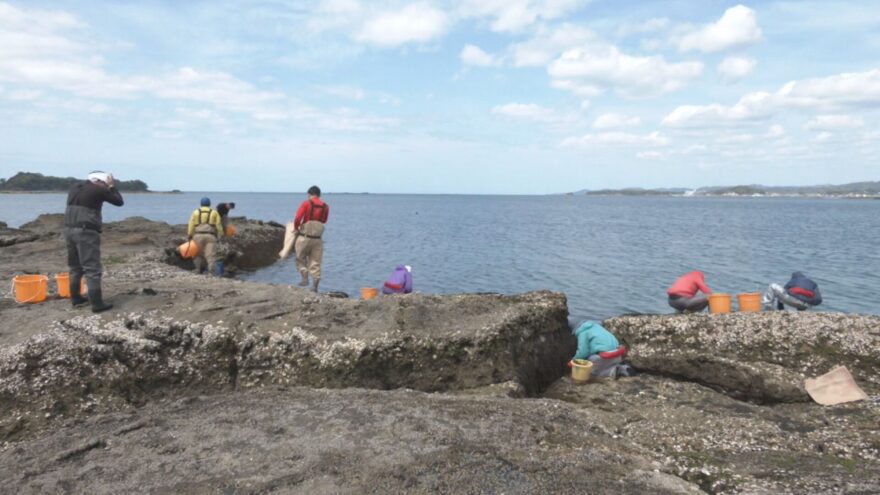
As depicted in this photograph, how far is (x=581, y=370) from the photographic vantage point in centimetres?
905

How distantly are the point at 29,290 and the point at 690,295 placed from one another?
1229 cm

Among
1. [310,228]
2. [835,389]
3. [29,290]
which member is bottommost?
[835,389]

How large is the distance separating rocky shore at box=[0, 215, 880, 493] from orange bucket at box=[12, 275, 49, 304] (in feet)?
0.93

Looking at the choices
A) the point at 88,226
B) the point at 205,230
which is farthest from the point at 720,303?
the point at 205,230

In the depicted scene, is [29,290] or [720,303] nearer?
[29,290]

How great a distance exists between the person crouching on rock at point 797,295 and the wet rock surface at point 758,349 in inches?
61.5

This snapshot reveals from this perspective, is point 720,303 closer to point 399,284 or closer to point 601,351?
point 601,351

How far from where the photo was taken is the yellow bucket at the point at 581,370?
29.7ft

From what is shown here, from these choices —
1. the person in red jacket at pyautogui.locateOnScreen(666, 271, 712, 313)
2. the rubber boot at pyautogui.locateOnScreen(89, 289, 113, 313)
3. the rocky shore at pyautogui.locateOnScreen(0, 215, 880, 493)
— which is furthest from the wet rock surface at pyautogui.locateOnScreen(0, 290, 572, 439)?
the person in red jacket at pyautogui.locateOnScreen(666, 271, 712, 313)

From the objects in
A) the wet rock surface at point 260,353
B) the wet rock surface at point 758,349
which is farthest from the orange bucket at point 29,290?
the wet rock surface at point 758,349

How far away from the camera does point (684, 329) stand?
32.6 ft

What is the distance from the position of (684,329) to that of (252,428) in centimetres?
769

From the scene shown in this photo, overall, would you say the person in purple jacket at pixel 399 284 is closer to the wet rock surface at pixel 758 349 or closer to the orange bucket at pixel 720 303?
the wet rock surface at pixel 758 349

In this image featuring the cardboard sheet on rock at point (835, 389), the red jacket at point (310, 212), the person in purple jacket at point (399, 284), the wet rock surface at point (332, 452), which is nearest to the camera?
the wet rock surface at point (332, 452)
